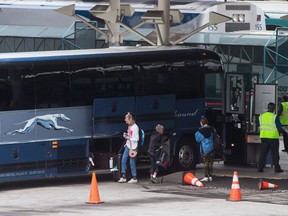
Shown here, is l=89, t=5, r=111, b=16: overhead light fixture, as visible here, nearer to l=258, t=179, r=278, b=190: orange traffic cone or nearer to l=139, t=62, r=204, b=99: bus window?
l=139, t=62, r=204, b=99: bus window

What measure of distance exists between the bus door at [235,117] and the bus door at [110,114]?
3.49m

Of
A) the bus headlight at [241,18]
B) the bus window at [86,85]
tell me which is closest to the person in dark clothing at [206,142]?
the bus window at [86,85]

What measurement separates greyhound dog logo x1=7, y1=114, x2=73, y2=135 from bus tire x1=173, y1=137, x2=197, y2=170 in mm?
3324

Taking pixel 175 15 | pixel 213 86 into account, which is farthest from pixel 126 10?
pixel 213 86

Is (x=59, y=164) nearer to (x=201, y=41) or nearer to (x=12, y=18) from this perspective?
(x=201, y=41)

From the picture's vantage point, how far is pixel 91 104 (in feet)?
77.0

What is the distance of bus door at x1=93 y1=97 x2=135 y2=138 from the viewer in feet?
77.1

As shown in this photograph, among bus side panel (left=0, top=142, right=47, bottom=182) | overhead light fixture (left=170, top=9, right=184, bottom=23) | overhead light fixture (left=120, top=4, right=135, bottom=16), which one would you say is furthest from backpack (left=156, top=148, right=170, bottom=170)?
overhead light fixture (left=120, top=4, right=135, bottom=16)

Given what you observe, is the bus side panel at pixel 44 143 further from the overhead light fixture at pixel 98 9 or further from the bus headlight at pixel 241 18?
the bus headlight at pixel 241 18

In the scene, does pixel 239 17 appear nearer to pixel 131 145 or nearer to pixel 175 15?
pixel 175 15

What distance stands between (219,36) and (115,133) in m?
16.0

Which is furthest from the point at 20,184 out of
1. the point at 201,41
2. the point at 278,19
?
the point at 278,19

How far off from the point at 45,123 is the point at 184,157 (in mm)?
4294

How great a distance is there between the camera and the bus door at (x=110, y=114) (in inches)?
925
